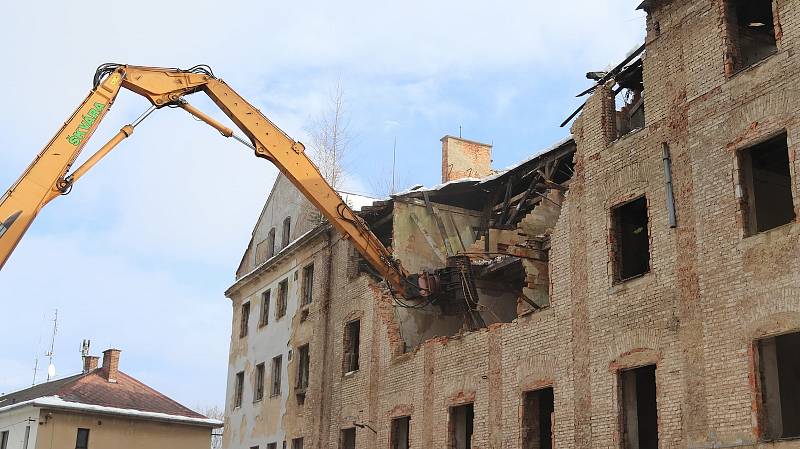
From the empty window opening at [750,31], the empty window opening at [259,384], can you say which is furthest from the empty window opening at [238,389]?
the empty window opening at [750,31]

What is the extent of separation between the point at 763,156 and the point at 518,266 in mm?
7077

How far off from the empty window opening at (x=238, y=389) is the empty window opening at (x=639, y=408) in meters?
17.0

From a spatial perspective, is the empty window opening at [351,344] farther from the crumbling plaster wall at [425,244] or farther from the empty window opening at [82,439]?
the empty window opening at [82,439]

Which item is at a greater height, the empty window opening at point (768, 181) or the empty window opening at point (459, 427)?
the empty window opening at point (768, 181)

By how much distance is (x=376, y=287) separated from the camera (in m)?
23.4

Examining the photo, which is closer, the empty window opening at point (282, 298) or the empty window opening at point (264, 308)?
the empty window opening at point (282, 298)

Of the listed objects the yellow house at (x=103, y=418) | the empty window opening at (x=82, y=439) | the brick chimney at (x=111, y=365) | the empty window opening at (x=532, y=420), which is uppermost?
the brick chimney at (x=111, y=365)

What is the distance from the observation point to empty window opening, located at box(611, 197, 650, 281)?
52.1ft

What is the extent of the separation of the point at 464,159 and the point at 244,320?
29.8 feet

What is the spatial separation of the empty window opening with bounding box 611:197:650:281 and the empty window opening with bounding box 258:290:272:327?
16.1 m

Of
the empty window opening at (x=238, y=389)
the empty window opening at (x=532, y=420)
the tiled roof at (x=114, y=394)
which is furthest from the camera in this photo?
the tiled roof at (x=114, y=394)

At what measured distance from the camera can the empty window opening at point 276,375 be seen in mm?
28109

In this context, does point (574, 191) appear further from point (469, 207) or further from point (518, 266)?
point (469, 207)

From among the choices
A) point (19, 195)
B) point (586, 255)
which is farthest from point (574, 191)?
point (19, 195)
